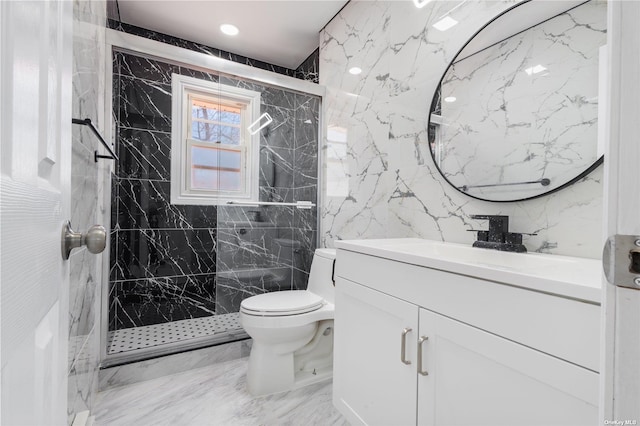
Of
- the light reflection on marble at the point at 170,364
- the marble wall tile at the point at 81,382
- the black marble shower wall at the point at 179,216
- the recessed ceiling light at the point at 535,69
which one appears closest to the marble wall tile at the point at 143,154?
the black marble shower wall at the point at 179,216

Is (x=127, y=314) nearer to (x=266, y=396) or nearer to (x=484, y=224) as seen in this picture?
(x=266, y=396)

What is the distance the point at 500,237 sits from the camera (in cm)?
122

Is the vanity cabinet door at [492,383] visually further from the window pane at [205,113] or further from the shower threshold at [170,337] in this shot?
the window pane at [205,113]

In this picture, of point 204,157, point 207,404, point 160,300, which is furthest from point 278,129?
point 207,404

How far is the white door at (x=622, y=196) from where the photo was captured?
0.30 m

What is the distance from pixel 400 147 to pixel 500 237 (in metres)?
0.81

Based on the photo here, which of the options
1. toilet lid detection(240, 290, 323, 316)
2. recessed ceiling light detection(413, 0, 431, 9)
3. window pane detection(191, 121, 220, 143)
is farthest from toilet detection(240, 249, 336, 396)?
recessed ceiling light detection(413, 0, 431, 9)

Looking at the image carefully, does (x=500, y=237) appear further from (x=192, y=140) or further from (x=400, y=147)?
(x=192, y=140)

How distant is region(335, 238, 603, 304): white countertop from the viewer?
635 mm

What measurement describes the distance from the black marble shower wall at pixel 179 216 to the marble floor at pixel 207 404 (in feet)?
2.47

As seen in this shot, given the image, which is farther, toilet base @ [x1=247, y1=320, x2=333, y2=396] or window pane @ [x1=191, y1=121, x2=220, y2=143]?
window pane @ [x1=191, y1=121, x2=220, y2=143]

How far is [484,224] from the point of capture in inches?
53.3

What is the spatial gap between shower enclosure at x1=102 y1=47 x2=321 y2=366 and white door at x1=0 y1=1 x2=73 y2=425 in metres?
1.96

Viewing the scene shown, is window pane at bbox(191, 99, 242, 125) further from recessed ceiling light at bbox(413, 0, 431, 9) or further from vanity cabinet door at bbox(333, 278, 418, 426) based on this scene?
vanity cabinet door at bbox(333, 278, 418, 426)
